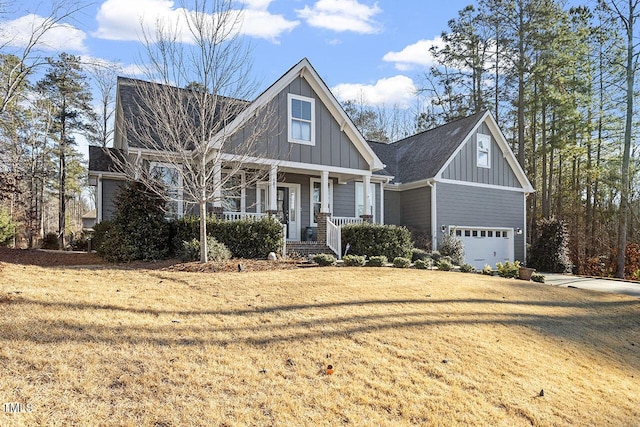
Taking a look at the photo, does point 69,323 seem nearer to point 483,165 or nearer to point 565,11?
point 483,165

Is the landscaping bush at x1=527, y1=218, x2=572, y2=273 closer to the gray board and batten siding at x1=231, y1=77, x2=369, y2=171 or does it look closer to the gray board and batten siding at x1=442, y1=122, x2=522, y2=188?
the gray board and batten siding at x1=442, y1=122, x2=522, y2=188

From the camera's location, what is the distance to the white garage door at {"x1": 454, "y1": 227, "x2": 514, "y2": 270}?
19016mm

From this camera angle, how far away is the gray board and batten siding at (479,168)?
61.3 feet

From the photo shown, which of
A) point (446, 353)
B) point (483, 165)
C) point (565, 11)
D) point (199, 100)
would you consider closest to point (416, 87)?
point (565, 11)

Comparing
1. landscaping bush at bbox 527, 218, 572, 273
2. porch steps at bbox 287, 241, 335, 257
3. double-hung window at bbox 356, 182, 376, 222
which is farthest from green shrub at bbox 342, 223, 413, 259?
landscaping bush at bbox 527, 218, 572, 273

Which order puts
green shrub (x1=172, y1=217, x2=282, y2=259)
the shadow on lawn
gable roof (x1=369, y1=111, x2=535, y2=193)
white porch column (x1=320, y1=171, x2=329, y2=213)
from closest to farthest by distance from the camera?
the shadow on lawn < green shrub (x1=172, y1=217, x2=282, y2=259) < white porch column (x1=320, y1=171, x2=329, y2=213) < gable roof (x1=369, y1=111, x2=535, y2=193)

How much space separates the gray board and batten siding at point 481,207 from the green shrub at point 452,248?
0.73 meters

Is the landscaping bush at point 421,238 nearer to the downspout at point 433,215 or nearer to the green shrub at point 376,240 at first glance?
the downspout at point 433,215

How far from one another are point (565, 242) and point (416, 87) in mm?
17622

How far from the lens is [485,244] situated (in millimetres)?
19688

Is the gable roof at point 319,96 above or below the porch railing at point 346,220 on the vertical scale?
above

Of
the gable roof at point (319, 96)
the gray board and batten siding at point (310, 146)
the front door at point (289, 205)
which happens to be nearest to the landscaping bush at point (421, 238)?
the gable roof at point (319, 96)

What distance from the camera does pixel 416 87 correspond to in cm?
3141

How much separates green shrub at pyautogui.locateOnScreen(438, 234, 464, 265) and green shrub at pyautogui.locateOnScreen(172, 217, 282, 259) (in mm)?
8246
